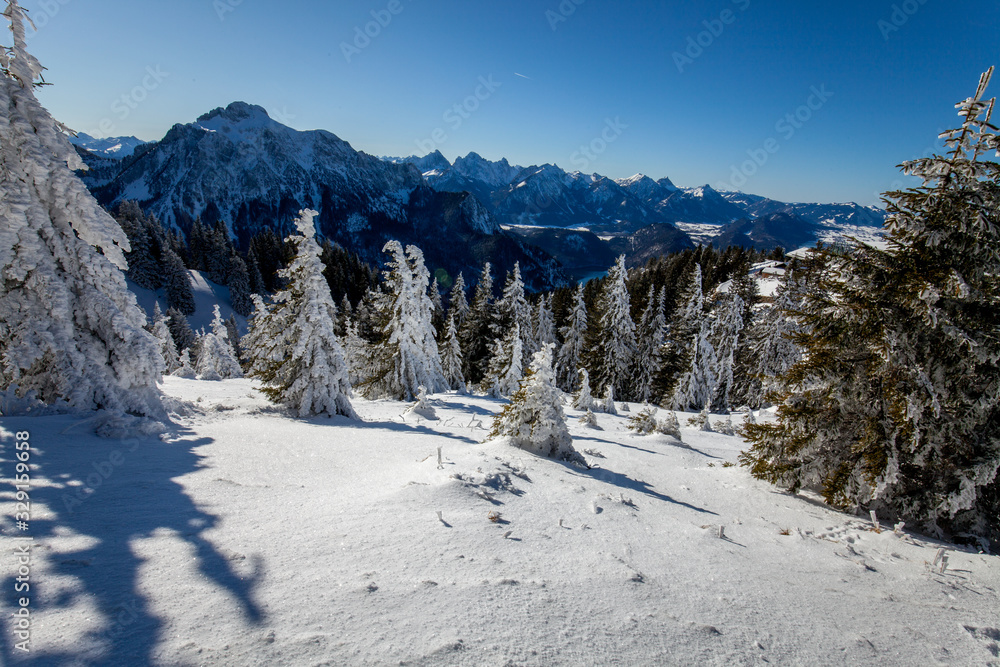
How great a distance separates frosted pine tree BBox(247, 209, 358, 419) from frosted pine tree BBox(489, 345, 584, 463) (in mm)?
6863

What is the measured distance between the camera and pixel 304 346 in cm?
1325

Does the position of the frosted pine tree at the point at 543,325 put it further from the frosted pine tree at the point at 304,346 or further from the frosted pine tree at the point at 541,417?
the frosted pine tree at the point at 541,417

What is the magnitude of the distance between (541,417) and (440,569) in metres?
5.34

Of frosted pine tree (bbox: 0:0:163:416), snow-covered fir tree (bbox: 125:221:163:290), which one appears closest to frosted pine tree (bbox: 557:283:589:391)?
frosted pine tree (bbox: 0:0:163:416)

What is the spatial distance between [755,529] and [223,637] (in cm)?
752

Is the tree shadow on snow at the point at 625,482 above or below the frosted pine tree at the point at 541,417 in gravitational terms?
below

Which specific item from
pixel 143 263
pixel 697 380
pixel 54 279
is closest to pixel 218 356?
pixel 54 279

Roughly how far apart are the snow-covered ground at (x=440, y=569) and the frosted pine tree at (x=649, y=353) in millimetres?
29075

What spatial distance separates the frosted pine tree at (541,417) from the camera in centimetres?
923

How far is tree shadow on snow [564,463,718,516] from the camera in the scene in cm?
796

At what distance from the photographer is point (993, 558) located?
6.56 m

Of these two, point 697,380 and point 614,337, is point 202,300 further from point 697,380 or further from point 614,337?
point 697,380

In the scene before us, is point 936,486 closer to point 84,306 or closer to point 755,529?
point 755,529

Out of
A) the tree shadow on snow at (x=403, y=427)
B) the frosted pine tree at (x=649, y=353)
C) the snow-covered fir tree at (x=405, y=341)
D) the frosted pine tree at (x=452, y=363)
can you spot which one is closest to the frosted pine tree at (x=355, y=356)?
the frosted pine tree at (x=452, y=363)
